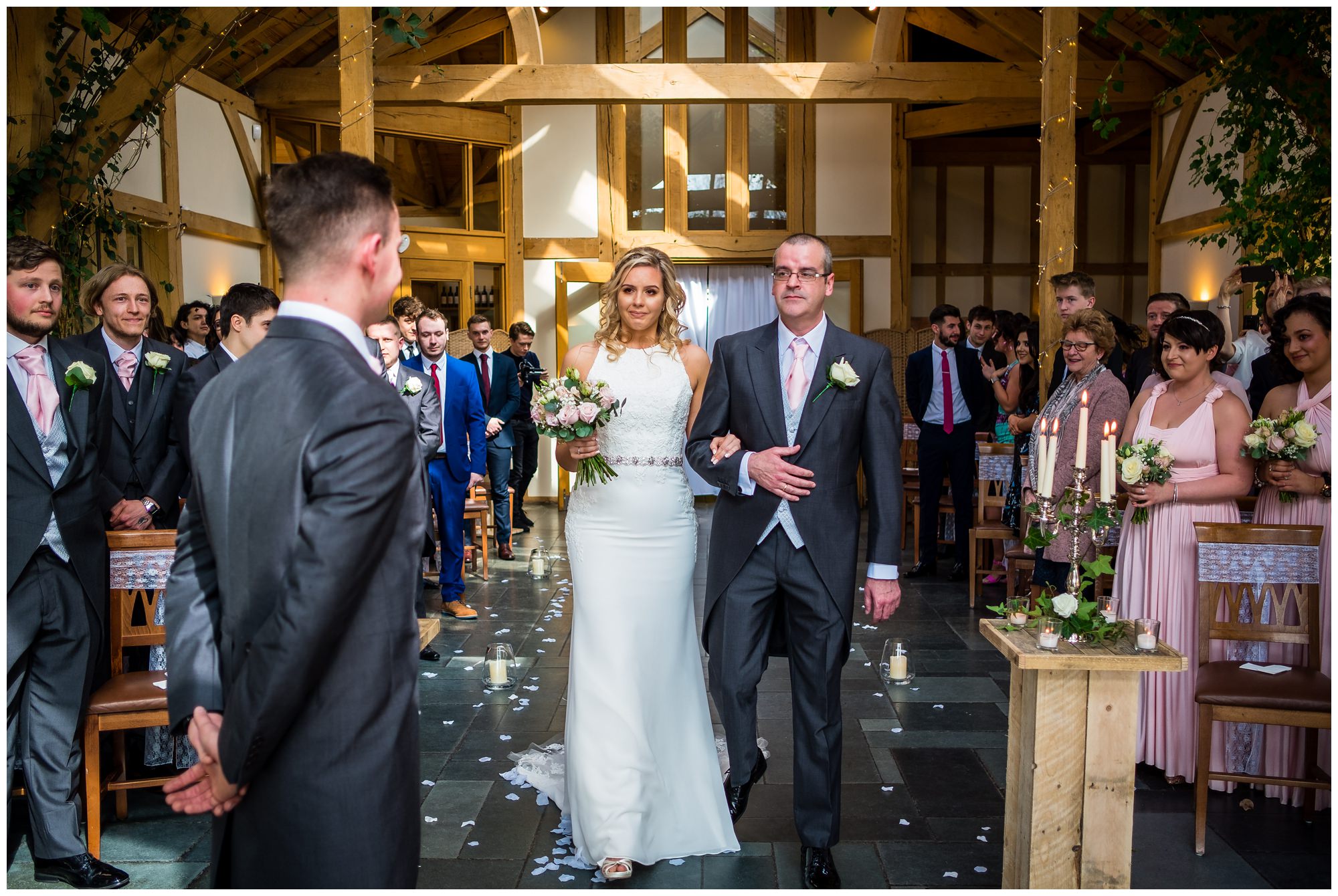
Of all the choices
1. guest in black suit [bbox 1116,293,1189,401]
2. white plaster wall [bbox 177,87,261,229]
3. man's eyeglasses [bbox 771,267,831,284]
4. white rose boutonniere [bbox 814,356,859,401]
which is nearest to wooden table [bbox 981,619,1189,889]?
white rose boutonniere [bbox 814,356,859,401]

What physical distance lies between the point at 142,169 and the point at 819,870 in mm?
8273

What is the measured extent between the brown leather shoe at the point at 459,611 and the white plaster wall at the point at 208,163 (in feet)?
15.4

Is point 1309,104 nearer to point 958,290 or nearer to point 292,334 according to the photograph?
point 292,334

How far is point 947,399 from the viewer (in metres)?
8.00

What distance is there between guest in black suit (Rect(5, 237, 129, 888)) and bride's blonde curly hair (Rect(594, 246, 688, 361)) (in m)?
1.67

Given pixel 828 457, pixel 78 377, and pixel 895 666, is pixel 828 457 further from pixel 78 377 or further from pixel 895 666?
pixel 895 666

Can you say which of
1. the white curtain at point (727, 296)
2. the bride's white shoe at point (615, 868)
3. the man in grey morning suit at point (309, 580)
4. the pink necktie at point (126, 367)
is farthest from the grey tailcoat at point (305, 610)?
the white curtain at point (727, 296)

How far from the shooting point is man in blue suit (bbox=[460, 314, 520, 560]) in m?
9.00

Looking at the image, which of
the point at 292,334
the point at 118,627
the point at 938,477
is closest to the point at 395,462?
the point at 292,334

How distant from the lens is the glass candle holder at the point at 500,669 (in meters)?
5.29

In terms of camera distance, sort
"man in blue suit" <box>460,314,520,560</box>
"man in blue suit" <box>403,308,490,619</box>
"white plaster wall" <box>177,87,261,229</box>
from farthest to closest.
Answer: "white plaster wall" <box>177,87,261,229</box> < "man in blue suit" <box>460,314,520,560</box> < "man in blue suit" <box>403,308,490,619</box>

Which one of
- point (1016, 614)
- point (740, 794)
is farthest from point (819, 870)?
point (1016, 614)

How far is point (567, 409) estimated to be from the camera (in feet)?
11.2

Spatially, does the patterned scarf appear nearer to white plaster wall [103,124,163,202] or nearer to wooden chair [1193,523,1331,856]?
wooden chair [1193,523,1331,856]
